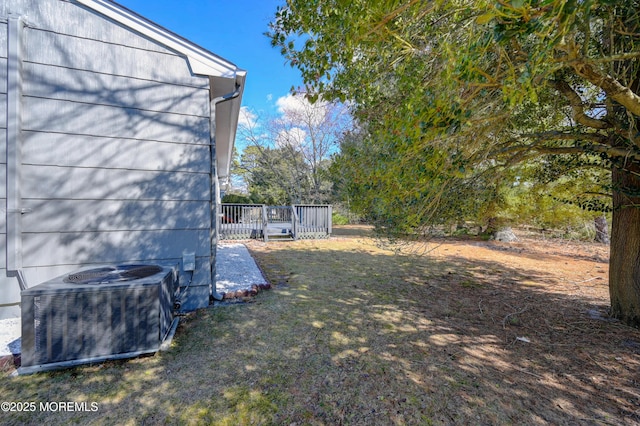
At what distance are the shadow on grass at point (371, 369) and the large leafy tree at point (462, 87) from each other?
1232 mm

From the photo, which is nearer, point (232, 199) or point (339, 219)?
point (232, 199)

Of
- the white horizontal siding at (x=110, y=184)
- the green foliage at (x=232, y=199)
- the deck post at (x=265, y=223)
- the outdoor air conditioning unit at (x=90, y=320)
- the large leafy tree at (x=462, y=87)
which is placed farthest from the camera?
the green foliage at (x=232, y=199)

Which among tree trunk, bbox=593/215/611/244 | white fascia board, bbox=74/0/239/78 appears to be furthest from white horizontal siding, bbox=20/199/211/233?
tree trunk, bbox=593/215/611/244

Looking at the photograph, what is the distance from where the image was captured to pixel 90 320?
2.17 metres

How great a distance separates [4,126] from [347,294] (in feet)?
15.0

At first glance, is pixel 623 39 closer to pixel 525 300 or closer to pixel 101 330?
pixel 525 300

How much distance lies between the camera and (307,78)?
2.85 metres

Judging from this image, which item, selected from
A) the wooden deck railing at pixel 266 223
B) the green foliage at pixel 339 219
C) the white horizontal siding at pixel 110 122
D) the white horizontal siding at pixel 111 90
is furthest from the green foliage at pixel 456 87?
the green foliage at pixel 339 219

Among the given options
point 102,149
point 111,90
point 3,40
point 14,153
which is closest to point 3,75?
point 3,40

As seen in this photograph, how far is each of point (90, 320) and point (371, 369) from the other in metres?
2.38

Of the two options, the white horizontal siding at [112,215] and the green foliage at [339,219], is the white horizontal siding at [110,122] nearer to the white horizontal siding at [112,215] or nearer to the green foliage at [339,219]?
the white horizontal siding at [112,215]

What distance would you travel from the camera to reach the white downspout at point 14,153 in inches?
108

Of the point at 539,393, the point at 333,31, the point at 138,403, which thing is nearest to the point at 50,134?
the point at 138,403

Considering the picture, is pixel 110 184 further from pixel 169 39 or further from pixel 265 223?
pixel 265 223
